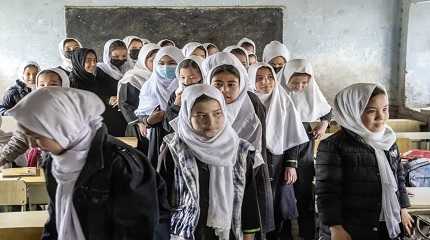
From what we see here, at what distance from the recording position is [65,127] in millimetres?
1610

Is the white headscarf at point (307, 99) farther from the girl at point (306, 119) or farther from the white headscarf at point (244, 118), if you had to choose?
the white headscarf at point (244, 118)

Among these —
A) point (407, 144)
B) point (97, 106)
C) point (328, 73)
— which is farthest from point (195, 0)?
point (97, 106)

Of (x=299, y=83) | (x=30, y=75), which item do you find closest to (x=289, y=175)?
(x=299, y=83)

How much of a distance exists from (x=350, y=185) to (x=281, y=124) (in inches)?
40.8

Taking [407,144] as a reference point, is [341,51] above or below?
above

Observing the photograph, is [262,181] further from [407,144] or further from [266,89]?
[407,144]

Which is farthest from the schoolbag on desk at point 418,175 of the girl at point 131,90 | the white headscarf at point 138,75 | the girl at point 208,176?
the white headscarf at point 138,75

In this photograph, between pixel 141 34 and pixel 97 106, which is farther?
pixel 141 34

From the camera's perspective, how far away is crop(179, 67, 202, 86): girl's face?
3.28 m

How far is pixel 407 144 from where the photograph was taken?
486cm

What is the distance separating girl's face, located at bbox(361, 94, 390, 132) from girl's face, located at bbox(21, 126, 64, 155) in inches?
55.4

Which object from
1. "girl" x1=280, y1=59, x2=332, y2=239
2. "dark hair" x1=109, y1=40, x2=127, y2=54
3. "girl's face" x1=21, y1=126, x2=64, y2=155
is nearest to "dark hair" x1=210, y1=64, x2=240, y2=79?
"girl" x1=280, y1=59, x2=332, y2=239

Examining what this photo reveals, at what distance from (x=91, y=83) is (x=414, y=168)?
289 centimetres

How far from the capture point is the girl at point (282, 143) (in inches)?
133
